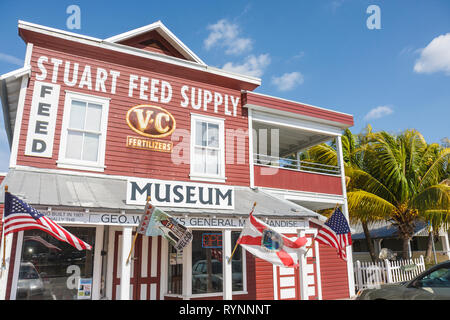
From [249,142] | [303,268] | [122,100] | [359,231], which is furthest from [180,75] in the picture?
[359,231]

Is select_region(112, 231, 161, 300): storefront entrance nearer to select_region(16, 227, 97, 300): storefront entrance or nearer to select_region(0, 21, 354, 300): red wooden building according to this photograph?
select_region(0, 21, 354, 300): red wooden building

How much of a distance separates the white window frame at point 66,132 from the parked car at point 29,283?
261 cm

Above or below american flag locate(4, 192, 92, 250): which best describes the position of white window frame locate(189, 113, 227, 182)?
above

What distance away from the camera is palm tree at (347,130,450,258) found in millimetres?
17078

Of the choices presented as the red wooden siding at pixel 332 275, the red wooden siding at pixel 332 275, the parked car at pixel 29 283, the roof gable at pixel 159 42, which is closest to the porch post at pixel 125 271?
the parked car at pixel 29 283

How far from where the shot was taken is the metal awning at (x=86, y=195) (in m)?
7.58

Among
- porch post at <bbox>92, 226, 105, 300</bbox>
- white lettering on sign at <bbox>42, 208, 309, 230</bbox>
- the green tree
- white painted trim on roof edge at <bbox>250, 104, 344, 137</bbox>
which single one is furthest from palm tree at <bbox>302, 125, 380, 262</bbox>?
porch post at <bbox>92, 226, 105, 300</bbox>

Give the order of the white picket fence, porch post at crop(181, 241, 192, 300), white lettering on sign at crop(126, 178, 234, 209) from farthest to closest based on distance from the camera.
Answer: the white picket fence < porch post at crop(181, 241, 192, 300) < white lettering on sign at crop(126, 178, 234, 209)

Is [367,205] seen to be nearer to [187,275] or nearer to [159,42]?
[187,275]

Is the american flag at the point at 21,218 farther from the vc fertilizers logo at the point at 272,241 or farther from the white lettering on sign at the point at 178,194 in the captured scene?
the vc fertilizers logo at the point at 272,241

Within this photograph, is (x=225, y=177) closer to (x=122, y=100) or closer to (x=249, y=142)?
(x=249, y=142)

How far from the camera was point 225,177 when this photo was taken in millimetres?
11672

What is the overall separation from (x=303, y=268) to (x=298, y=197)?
Answer: 3877mm

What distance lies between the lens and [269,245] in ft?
27.3
